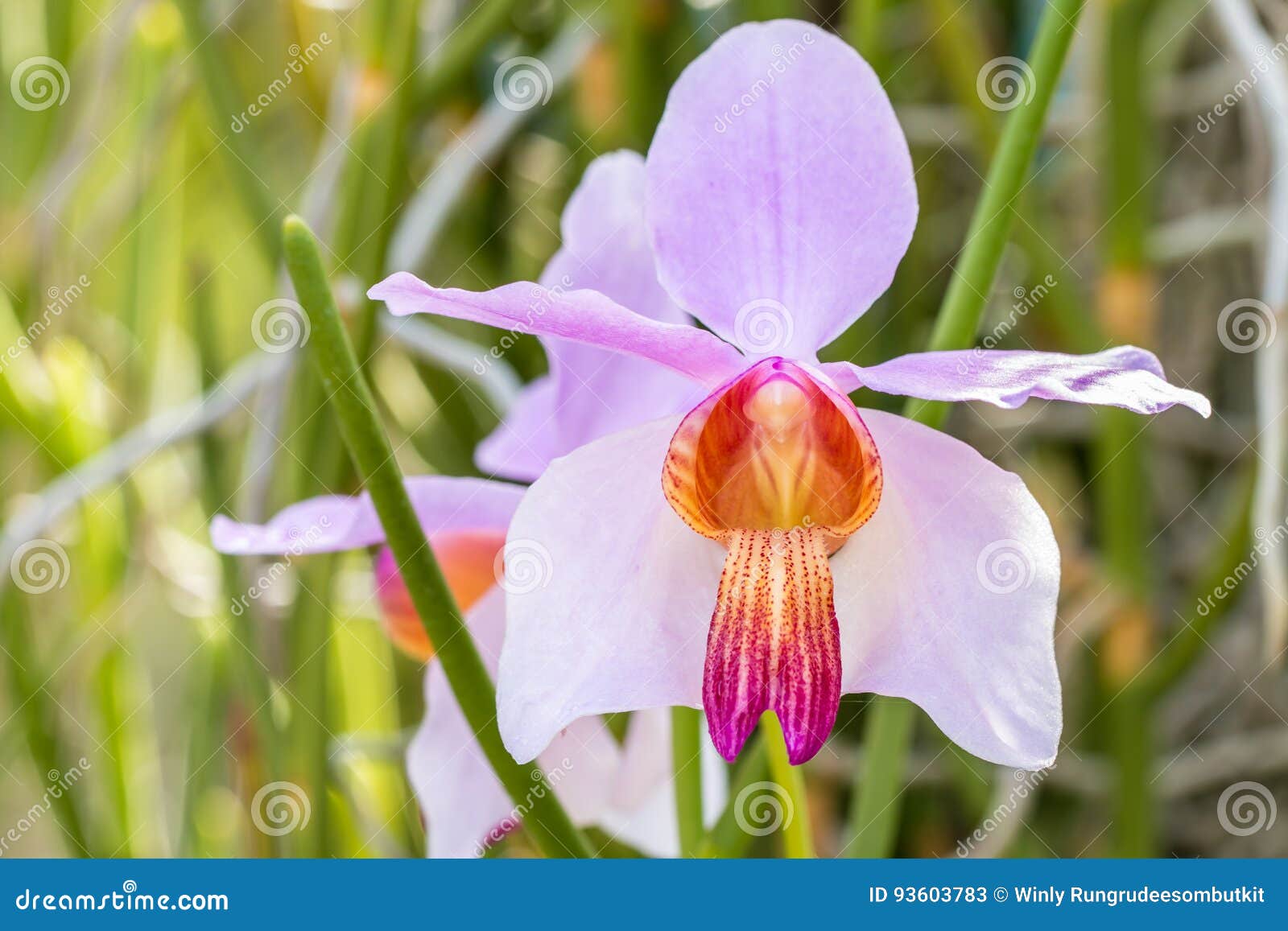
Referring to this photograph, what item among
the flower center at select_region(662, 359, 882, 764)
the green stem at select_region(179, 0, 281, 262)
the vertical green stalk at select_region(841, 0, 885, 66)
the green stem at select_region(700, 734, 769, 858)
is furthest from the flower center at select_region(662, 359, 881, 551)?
the green stem at select_region(179, 0, 281, 262)

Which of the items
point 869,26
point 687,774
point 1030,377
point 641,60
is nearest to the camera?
point 1030,377

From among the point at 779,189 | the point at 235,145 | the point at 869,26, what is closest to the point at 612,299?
the point at 779,189

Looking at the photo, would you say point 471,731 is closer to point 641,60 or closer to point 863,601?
point 863,601

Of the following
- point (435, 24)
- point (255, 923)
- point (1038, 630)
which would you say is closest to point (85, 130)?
point (435, 24)

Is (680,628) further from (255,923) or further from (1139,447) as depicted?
(1139,447)

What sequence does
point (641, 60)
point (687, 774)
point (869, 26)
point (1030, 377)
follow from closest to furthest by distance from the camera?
point (1030, 377) → point (687, 774) → point (869, 26) → point (641, 60)

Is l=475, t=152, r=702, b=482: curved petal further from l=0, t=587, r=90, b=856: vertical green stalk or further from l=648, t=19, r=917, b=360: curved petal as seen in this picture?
l=0, t=587, r=90, b=856: vertical green stalk
